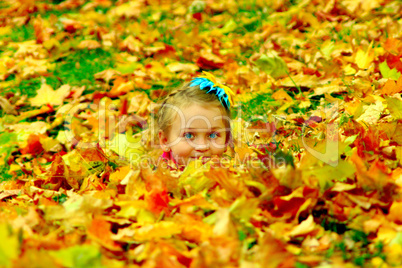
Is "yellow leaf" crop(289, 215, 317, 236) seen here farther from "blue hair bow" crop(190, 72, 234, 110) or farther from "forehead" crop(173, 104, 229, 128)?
"blue hair bow" crop(190, 72, 234, 110)

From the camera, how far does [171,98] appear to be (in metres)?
2.78

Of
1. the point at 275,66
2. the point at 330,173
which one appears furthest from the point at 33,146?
the point at 330,173

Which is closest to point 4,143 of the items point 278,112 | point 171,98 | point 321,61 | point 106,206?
point 171,98

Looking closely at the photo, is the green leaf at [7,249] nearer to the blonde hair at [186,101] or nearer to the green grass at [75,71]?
the blonde hair at [186,101]

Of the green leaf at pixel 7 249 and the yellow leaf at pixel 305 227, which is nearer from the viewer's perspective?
the green leaf at pixel 7 249

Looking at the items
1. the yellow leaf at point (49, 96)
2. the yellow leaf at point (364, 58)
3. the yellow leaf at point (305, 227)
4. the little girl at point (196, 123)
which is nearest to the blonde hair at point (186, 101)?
the little girl at point (196, 123)

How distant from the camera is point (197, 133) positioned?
252 cm

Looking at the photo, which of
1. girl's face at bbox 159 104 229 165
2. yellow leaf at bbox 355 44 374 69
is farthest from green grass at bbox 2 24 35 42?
yellow leaf at bbox 355 44 374 69

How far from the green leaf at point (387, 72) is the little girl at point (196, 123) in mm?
910

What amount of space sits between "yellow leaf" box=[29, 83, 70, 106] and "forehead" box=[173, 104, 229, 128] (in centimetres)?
128

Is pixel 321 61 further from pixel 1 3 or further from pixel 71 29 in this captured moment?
pixel 1 3

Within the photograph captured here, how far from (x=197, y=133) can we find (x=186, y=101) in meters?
0.22

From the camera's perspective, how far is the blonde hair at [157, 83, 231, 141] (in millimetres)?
2613

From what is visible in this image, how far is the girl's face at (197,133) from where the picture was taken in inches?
99.2
